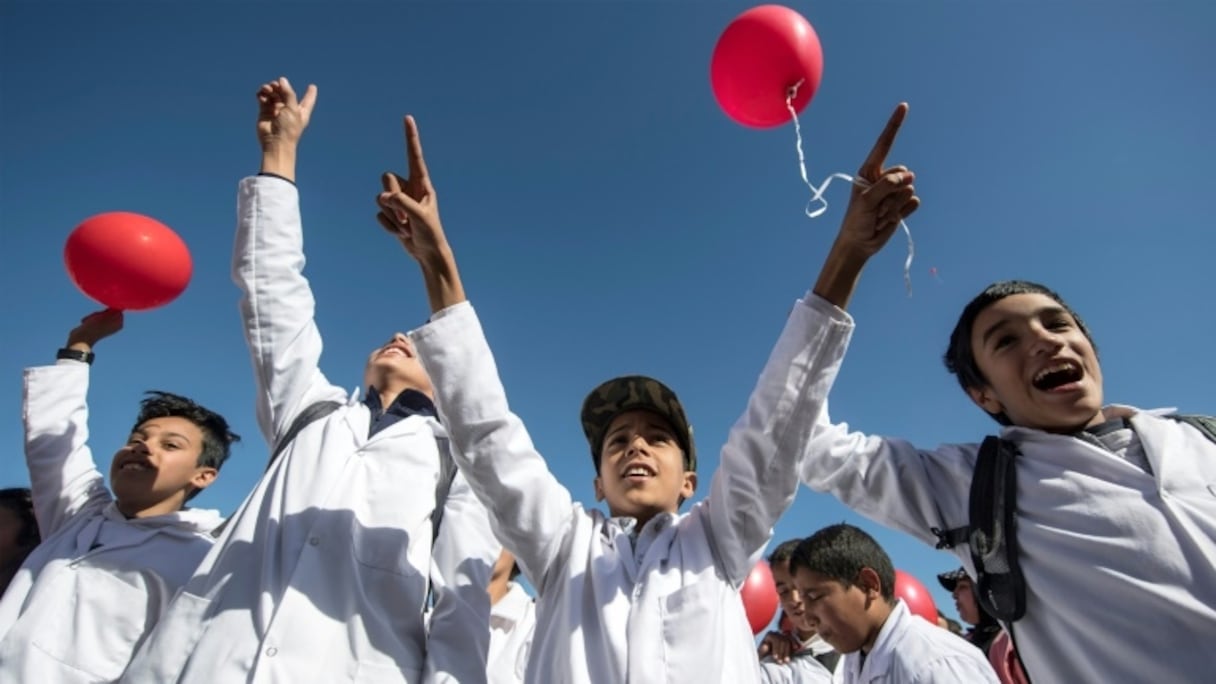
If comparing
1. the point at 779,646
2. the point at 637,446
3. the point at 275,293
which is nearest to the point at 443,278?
the point at 275,293

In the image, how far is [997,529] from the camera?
204 centimetres

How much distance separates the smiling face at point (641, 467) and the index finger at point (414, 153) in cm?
113

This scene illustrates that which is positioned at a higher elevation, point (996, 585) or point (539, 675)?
point (996, 585)

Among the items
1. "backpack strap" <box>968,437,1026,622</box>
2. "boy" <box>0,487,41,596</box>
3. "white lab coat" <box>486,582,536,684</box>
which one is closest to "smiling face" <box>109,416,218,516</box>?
"boy" <box>0,487,41,596</box>

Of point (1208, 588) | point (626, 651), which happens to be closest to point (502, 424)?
point (626, 651)

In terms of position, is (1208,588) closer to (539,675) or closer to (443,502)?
(539,675)

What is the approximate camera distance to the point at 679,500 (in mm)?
2619

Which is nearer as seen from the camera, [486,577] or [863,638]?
[486,577]

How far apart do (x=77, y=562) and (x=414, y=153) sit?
2.31m

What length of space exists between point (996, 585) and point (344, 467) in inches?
81.5

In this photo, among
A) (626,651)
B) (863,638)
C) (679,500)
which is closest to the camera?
(626,651)

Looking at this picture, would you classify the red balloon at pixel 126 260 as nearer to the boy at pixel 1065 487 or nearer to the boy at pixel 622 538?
the boy at pixel 622 538

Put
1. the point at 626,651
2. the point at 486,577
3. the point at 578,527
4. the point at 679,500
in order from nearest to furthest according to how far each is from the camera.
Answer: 1. the point at 626,651
2. the point at 578,527
3. the point at 486,577
4. the point at 679,500

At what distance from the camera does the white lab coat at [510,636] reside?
4504 millimetres
